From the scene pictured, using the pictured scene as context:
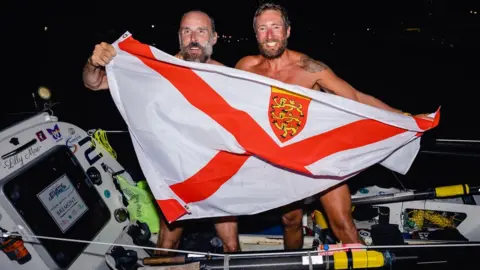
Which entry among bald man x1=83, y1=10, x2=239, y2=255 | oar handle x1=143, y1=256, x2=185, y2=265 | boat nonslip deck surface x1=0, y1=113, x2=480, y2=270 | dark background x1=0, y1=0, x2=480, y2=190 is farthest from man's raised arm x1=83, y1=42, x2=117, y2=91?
oar handle x1=143, y1=256, x2=185, y2=265

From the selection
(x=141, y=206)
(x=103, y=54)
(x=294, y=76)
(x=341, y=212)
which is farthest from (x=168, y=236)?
(x=294, y=76)

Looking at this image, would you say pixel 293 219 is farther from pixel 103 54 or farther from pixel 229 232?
pixel 103 54

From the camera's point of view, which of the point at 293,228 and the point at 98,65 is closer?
the point at 98,65

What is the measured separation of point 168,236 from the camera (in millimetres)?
3771

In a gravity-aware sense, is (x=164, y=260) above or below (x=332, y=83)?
below

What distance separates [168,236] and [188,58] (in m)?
1.96

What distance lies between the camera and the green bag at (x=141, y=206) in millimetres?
4160

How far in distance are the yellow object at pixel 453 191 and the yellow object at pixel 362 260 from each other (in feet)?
6.31

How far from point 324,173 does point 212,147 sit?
0.93 m

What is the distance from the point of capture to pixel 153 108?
2.69 m

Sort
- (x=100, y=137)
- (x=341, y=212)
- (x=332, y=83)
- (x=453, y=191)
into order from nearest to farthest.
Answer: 1. (x=332, y=83)
2. (x=341, y=212)
3. (x=453, y=191)
4. (x=100, y=137)

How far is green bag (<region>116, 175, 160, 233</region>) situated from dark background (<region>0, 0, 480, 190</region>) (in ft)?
4.55

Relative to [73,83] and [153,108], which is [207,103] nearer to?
[153,108]

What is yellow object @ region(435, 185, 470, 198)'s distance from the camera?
3.60 m
